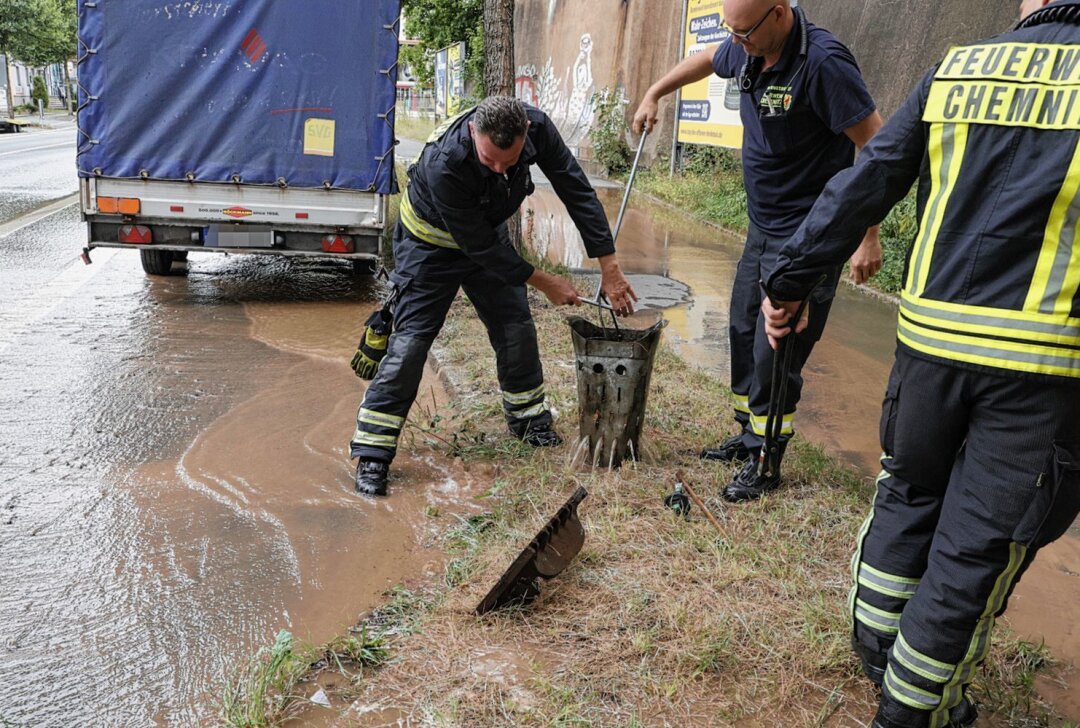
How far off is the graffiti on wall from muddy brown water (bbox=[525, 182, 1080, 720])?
8.52 m

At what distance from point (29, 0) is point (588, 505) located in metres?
47.2

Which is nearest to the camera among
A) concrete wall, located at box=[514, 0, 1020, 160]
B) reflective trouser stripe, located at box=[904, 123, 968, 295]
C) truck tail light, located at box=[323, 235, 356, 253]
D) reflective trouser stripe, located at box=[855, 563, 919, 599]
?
reflective trouser stripe, located at box=[904, 123, 968, 295]

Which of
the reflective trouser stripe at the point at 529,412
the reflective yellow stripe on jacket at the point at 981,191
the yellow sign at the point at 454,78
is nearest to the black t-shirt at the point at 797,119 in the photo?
the reflective yellow stripe on jacket at the point at 981,191

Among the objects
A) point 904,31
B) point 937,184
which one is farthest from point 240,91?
point 904,31

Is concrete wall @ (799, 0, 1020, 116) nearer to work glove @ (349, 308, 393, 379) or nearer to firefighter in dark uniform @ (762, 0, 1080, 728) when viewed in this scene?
work glove @ (349, 308, 393, 379)

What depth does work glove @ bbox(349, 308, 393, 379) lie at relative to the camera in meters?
4.46

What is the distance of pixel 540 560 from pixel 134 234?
17.9 ft

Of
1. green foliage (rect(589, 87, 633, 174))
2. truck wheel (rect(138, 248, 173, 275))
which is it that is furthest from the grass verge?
green foliage (rect(589, 87, 633, 174))

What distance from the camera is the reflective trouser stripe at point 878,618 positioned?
8.01 feet

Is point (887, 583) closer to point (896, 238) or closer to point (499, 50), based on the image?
point (499, 50)

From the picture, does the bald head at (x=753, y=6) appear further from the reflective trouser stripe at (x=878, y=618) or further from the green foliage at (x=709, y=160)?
the green foliage at (x=709, y=160)

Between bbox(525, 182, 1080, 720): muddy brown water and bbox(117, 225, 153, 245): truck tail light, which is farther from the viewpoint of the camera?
bbox(117, 225, 153, 245): truck tail light

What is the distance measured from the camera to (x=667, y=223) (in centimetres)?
1253

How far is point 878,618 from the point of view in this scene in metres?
2.47
